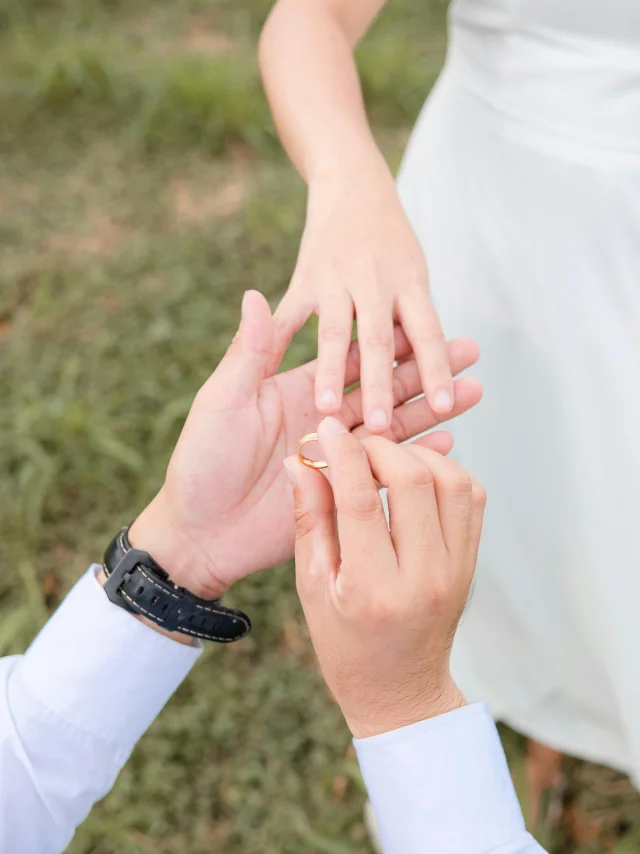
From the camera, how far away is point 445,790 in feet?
3.33

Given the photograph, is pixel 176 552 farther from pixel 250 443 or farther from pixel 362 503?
pixel 362 503

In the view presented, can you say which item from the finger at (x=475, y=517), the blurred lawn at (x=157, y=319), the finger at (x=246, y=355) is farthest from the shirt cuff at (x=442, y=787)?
the blurred lawn at (x=157, y=319)

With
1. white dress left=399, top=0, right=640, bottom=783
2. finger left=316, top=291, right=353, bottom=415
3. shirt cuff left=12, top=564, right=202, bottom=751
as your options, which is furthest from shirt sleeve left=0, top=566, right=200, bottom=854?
white dress left=399, top=0, right=640, bottom=783

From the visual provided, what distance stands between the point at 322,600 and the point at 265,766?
1289 millimetres

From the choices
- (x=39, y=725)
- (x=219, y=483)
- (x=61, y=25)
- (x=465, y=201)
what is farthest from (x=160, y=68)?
(x=39, y=725)

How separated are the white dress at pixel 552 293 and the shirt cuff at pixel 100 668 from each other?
779 millimetres

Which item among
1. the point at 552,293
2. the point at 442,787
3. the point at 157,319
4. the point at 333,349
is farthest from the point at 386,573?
the point at 157,319

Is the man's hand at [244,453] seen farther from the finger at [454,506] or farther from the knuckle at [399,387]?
the finger at [454,506]

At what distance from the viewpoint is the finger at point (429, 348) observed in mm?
1245

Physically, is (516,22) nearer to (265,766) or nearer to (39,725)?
(39,725)

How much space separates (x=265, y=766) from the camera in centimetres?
207

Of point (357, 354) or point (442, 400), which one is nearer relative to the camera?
point (442, 400)

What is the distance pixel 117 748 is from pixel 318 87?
1.22m

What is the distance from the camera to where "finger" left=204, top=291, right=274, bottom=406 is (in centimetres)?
127
